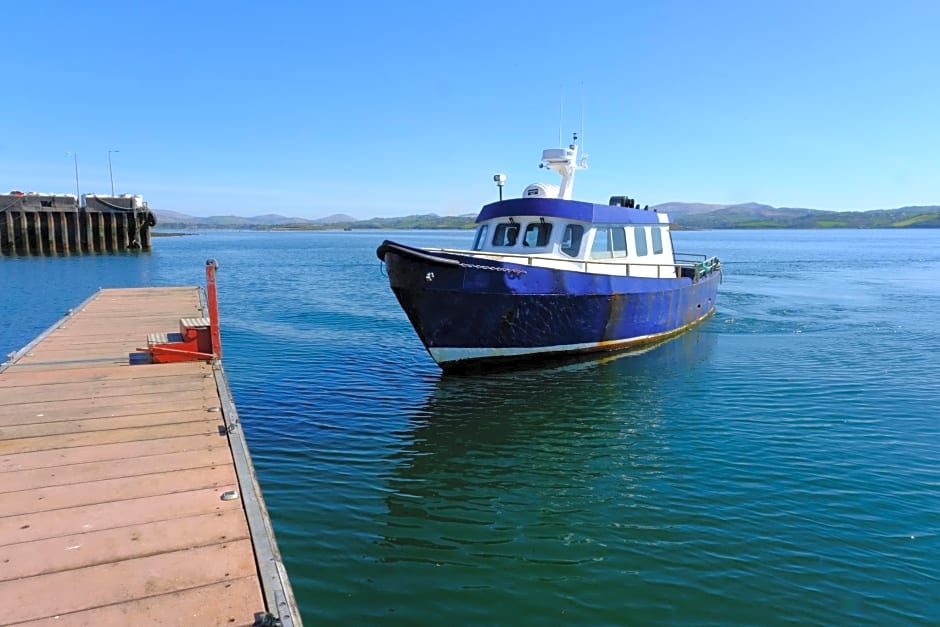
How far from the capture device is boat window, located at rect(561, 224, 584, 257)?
14.5 meters

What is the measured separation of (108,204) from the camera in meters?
58.2

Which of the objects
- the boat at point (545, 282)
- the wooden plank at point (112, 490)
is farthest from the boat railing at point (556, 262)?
the wooden plank at point (112, 490)

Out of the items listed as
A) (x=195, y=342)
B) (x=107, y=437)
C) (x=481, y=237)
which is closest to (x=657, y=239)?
(x=481, y=237)

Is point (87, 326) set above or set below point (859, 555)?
above

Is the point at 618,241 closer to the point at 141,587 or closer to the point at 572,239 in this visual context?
the point at 572,239

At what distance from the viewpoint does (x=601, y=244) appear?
49.6ft

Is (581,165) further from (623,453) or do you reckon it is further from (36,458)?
(36,458)

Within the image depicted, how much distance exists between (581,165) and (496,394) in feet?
26.4

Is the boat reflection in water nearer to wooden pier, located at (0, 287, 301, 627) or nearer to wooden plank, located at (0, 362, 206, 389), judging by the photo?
wooden pier, located at (0, 287, 301, 627)

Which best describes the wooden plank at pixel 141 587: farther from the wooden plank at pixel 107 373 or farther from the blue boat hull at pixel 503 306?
the blue boat hull at pixel 503 306

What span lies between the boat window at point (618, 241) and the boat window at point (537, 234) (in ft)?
6.29

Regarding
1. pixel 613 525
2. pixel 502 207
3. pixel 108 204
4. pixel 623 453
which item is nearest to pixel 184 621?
pixel 613 525

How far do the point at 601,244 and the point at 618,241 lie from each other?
2.58 ft

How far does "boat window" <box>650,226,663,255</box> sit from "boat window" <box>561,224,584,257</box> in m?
3.63
